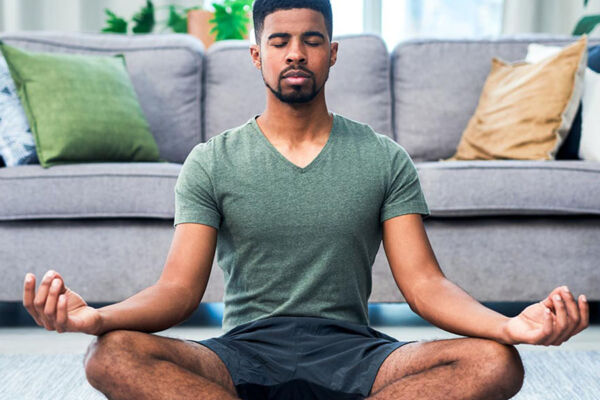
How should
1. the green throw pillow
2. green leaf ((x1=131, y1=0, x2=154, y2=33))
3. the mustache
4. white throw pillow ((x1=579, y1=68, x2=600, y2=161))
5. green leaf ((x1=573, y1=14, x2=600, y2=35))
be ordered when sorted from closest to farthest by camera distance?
the mustache < the green throw pillow < white throw pillow ((x1=579, y1=68, x2=600, y2=161)) < green leaf ((x1=573, y1=14, x2=600, y2=35)) < green leaf ((x1=131, y1=0, x2=154, y2=33))

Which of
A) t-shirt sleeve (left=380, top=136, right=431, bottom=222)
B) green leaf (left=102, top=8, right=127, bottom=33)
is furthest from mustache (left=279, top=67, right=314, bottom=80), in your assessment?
green leaf (left=102, top=8, right=127, bottom=33)

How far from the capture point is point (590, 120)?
2418mm

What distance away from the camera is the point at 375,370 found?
3.74 feet

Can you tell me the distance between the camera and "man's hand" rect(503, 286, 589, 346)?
0.92 m

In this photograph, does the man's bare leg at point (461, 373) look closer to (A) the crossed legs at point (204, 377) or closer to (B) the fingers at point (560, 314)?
(A) the crossed legs at point (204, 377)

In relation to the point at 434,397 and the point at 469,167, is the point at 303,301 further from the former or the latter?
the point at 469,167

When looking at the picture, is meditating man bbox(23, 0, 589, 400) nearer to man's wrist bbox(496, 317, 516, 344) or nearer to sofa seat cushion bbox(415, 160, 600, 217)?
man's wrist bbox(496, 317, 516, 344)

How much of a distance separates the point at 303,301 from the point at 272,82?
15.0 inches

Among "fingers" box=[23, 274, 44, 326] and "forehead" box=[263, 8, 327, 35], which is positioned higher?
"forehead" box=[263, 8, 327, 35]

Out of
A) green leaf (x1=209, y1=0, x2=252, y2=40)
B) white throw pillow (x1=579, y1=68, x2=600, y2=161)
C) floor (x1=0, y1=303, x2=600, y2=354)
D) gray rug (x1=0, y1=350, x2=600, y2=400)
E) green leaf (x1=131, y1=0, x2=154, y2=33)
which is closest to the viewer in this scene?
gray rug (x1=0, y1=350, x2=600, y2=400)

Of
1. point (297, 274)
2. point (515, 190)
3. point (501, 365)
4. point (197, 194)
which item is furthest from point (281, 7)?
point (515, 190)

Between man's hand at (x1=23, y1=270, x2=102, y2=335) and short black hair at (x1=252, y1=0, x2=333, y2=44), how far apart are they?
603 millimetres

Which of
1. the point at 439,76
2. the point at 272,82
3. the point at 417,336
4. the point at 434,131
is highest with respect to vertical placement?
the point at 272,82

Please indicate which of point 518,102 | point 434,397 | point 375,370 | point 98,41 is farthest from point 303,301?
point 98,41
